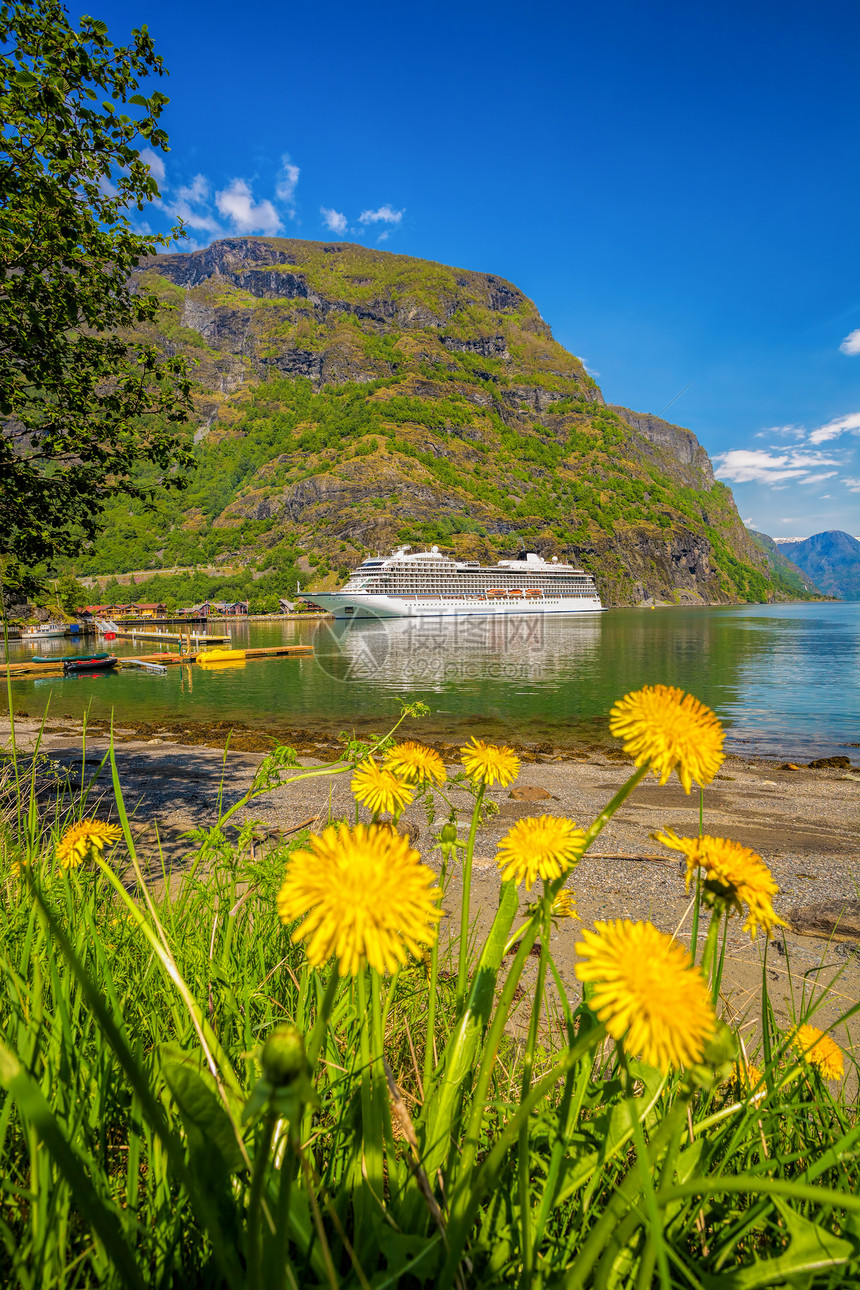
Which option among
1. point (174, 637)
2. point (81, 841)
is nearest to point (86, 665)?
point (174, 637)

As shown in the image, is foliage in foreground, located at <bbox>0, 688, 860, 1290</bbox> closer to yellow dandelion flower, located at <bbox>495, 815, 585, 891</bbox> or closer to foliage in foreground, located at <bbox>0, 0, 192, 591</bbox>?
yellow dandelion flower, located at <bbox>495, 815, 585, 891</bbox>

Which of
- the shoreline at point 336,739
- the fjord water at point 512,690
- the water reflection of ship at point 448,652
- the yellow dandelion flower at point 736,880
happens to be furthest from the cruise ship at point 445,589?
the yellow dandelion flower at point 736,880

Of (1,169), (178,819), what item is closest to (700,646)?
(178,819)

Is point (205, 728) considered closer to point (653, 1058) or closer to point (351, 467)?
point (653, 1058)

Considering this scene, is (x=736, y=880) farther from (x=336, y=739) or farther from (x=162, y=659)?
(x=162, y=659)

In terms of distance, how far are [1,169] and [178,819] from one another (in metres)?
6.21

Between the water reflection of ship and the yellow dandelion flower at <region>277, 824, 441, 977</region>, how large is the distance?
72.7ft

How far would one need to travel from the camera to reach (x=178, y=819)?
271 inches

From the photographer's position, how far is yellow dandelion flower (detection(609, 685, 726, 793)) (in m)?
0.76

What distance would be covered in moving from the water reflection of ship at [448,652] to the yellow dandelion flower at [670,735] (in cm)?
2200

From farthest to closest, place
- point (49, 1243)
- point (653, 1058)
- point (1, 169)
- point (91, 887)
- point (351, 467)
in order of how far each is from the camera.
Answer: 1. point (351, 467)
2. point (1, 169)
3. point (91, 887)
4. point (49, 1243)
5. point (653, 1058)

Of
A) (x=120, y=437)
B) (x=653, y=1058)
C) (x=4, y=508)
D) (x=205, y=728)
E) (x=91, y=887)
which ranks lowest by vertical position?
(x=205, y=728)

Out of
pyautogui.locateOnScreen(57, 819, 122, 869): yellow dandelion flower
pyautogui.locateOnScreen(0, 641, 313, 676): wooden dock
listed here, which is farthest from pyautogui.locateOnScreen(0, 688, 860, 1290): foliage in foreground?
pyautogui.locateOnScreen(0, 641, 313, 676): wooden dock

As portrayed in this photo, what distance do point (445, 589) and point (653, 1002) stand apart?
73.6 m
